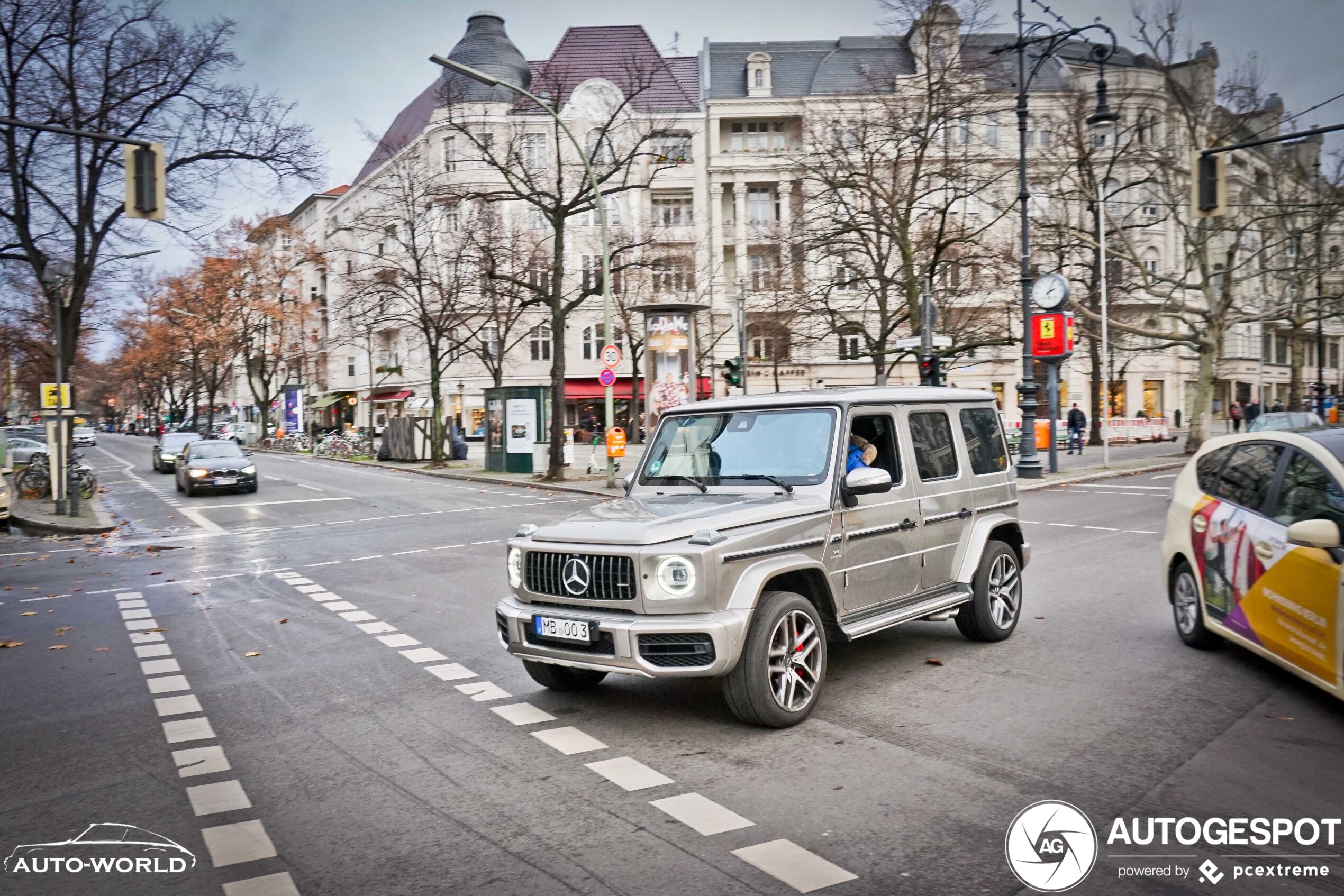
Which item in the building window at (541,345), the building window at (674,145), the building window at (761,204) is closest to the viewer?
the building window at (674,145)

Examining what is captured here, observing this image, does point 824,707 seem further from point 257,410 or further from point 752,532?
point 257,410

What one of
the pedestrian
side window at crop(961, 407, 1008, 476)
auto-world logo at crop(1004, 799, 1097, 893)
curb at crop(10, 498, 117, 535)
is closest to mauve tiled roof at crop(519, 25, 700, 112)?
the pedestrian

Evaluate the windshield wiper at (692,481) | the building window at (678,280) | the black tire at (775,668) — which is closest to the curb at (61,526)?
the windshield wiper at (692,481)

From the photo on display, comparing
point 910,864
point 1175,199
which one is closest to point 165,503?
point 910,864

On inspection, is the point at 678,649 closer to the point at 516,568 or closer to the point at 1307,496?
the point at 516,568

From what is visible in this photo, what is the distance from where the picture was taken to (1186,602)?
7.49 m

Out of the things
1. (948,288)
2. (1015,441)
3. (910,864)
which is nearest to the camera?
(910,864)

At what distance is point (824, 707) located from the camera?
19.9 ft

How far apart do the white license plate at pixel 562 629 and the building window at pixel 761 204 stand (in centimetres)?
5682

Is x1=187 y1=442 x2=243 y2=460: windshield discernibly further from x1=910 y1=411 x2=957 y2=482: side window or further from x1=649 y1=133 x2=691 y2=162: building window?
x1=910 y1=411 x2=957 y2=482: side window

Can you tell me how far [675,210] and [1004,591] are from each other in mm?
56086

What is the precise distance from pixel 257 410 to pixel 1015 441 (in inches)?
3266

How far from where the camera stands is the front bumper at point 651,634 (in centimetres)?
526

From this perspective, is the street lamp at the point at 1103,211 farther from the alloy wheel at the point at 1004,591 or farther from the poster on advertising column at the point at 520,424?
the alloy wheel at the point at 1004,591
